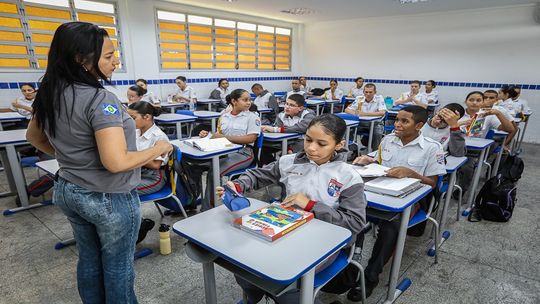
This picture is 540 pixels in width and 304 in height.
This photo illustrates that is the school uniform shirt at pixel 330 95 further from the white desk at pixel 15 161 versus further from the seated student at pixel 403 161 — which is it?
the white desk at pixel 15 161

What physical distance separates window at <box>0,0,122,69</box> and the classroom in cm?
2

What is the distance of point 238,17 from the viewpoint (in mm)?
8320

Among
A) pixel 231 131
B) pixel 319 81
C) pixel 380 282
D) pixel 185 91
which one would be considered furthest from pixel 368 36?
pixel 380 282

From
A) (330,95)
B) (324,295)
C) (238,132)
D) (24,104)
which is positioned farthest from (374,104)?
(24,104)

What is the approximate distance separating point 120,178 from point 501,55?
8443 mm

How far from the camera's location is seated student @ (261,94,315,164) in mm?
3602

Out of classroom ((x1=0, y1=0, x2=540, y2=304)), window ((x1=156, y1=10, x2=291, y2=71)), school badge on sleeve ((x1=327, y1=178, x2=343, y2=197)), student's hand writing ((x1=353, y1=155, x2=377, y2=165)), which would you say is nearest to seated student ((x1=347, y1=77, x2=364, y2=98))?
classroom ((x1=0, y1=0, x2=540, y2=304))

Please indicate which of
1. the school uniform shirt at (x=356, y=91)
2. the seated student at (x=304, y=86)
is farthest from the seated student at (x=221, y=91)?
the school uniform shirt at (x=356, y=91)

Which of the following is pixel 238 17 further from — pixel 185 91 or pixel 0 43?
pixel 0 43

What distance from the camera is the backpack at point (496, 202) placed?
9.81 ft

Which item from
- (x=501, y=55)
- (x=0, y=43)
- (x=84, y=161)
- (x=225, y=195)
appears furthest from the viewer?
(x=501, y=55)

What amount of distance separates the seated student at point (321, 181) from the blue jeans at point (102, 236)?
0.40m

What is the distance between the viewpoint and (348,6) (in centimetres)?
693

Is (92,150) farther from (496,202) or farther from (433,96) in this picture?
(433,96)
